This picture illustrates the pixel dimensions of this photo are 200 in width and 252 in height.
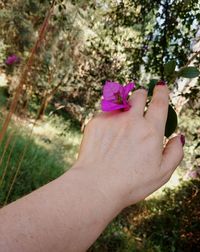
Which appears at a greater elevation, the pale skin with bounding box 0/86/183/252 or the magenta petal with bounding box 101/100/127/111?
the magenta petal with bounding box 101/100/127/111

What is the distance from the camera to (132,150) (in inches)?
26.4

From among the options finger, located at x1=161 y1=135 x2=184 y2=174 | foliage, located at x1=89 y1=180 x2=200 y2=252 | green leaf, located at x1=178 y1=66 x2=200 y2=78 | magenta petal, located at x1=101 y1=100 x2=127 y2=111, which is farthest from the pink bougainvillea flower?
foliage, located at x1=89 y1=180 x2=200 y2=252

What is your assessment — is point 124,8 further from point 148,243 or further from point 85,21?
point 85,21

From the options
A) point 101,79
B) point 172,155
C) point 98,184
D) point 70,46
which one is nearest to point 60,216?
point 98,184

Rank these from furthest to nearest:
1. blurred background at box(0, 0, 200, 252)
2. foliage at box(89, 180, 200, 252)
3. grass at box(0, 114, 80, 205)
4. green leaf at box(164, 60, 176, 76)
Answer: grass at box(0, 114, 80, 205), foliage at box(89, 180, 200, 252), blurred background at box(0, 0, 200, 252), green leaf at box(164, 60, 176, 76)

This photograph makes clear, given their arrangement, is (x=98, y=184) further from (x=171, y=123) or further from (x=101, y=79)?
(x=101, y=79)

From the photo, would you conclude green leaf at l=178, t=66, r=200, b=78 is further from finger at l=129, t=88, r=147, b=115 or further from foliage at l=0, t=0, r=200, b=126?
foliage at l=0, t=0, r=200, b=126

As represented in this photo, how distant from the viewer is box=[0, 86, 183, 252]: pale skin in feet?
1.89

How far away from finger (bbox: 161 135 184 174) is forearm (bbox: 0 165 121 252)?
0.38 feet

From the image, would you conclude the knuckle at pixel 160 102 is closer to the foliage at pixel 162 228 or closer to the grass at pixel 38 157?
the grass at pixel 38 157

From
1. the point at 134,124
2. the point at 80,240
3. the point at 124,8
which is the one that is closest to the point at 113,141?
the point at 134,124

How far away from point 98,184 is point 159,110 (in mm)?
187

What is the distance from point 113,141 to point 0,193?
9.47 feet

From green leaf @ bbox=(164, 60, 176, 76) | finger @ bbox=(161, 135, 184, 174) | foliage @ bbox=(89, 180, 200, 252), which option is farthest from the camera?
foliage @ bbox=(89, 180, 200, 252)
